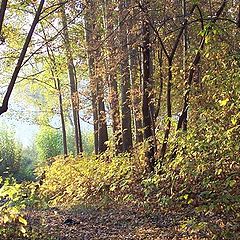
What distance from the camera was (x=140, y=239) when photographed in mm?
5168

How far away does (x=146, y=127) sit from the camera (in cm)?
841

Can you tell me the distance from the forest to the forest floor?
0.02m

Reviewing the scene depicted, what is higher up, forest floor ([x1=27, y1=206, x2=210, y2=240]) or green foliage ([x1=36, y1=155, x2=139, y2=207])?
green foliage ([x1=36, y1=155, x2=139, y2=207])

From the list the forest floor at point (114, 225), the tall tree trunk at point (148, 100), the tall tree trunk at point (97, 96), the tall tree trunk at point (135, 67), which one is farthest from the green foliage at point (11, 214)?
the tall tree trunk at point (97, 96)

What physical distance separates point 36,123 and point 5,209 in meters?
16.4

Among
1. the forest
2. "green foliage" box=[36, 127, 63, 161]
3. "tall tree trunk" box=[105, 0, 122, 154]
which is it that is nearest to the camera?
the forest

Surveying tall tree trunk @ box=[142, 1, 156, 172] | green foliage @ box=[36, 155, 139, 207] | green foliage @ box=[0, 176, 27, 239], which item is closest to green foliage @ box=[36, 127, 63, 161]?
green foliage @ box=[36, 155, 139, 207]

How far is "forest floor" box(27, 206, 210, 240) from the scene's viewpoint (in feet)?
17.4

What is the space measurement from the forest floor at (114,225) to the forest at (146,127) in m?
0.02

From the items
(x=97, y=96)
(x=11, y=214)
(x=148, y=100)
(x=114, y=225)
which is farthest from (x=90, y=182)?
(x=11, y=214)

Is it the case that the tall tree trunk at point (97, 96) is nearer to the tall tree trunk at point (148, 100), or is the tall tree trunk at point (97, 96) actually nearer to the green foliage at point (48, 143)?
the tall tree trunk at point (148, 100)

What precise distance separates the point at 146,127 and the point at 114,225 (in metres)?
2.71

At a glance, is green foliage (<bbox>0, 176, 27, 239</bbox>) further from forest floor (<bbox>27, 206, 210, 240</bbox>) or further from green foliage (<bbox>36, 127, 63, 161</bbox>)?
green foliage (<bbox>36, 127, 63, 161</bbox>)

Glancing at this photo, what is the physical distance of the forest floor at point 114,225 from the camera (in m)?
5.30
